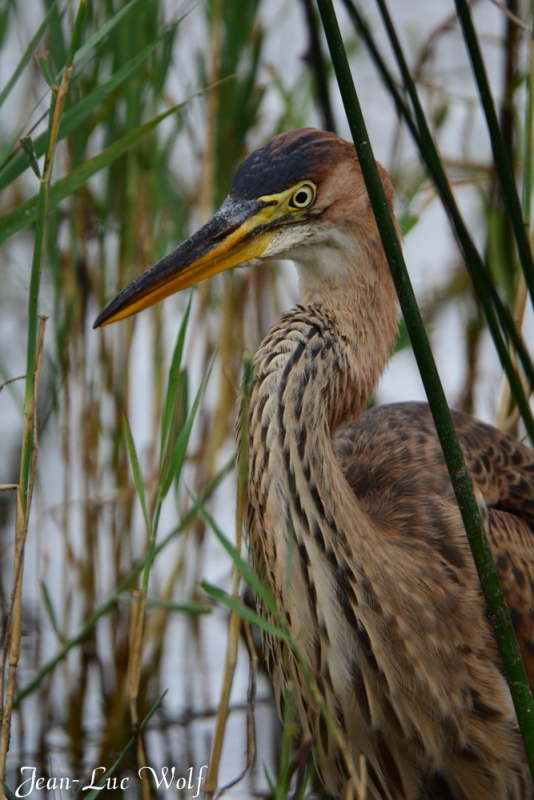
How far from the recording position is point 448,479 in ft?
7.66

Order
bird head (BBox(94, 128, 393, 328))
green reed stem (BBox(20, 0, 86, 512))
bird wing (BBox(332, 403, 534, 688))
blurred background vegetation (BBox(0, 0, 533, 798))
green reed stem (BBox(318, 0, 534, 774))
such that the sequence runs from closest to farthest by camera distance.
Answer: green reed stem (BBox(318, 0, 534, 774)), green reed stem (BBox(20, 0, 86, 512)), bird head (BBox(94, 128, 393, 328)), bird wing (BBox(332, 403, 534, 688)), blurred background vegetation (BBox(0, 0, 533, 798))

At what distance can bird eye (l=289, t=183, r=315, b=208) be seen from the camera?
2.14 meters

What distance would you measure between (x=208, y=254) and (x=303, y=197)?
0.23 m

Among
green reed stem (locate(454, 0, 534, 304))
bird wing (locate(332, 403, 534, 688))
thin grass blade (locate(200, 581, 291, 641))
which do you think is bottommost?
thin grass blade (locate(200, 581, 291, 641))

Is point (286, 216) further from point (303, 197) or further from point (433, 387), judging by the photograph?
point (433, 387)

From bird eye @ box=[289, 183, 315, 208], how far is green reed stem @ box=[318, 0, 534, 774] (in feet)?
2.00

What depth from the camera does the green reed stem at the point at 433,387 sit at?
1475 millimetres

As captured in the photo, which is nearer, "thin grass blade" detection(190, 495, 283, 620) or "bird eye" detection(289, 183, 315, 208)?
"thin grass blade" detection(190, 495, 283, 620)

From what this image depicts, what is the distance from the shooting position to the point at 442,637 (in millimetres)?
2111

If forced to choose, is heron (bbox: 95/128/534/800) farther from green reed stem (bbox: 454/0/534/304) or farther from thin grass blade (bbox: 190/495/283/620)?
green reed stem (bbox: 454/0/534/304)

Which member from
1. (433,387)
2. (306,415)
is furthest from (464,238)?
(306,415)

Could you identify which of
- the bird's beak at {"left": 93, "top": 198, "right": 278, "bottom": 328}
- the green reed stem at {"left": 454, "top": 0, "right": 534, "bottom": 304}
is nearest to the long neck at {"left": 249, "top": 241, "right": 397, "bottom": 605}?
the bird's beak at {"left": 93, "top": 198, "right": 278, "bottom": 328}

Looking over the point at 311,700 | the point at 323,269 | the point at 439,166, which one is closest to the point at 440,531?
the point at 311,700

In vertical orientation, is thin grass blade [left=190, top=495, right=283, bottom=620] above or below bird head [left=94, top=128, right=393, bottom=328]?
below
